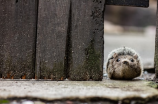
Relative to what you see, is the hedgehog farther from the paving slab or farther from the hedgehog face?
the paving slab

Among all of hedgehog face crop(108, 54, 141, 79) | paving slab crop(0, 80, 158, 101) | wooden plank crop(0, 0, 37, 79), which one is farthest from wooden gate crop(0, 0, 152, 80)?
hedgehog face crop(108, 54, 141, 79)

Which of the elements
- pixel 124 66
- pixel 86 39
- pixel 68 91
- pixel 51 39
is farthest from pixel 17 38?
pixel 124 66

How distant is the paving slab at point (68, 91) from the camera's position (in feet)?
8.23

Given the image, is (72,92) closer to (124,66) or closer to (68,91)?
(68,91)

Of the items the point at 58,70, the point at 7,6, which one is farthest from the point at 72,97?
the point at 7,6

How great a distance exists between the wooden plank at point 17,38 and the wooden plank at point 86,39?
1.58 ft

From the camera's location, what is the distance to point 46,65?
11.3ft

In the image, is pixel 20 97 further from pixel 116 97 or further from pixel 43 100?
pixel 116 97

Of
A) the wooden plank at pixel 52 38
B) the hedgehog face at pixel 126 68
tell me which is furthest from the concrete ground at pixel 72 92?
the hedgehog face at pixel 126 68

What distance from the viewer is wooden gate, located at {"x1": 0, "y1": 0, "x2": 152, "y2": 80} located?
3.41 meters

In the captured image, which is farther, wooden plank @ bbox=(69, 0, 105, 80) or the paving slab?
wooden plank @ bbox=(69, 0, 105, 80)

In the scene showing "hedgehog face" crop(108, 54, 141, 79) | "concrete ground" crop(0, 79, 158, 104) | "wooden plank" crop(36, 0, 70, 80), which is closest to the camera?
"concrete ground" crop(0, 79, 158, 104)

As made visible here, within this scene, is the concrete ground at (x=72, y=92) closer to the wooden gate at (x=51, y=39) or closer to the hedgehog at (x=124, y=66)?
the wooden gate at (x=51, y=39)

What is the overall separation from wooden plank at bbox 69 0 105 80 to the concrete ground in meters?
0.27
